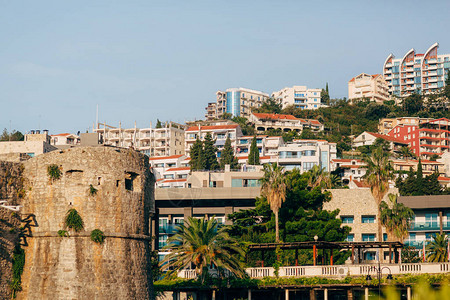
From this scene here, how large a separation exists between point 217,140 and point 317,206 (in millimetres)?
92362

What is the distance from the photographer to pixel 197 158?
15000 cm

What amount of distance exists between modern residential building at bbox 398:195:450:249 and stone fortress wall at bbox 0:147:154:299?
5362cm

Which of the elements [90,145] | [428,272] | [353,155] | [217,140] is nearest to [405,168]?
[353,155]

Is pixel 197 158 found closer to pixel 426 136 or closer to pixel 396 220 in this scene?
pixel 426 136

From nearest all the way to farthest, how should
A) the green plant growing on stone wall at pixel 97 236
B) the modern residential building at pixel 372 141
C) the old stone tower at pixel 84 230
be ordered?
the old stone tower at pixel 84 230
the green plant growing on stone wall at pixel 97 236
the modern residential building at pixel 372 141

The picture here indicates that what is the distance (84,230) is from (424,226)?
60383 millimetres

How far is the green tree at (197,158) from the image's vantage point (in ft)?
478

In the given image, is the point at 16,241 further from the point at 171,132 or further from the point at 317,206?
the point at 171,132

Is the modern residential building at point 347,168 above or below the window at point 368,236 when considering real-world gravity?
above

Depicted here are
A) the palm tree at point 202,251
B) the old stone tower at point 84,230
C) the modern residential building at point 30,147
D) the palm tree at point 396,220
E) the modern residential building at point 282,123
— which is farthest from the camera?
the modern residential building at point 282,123

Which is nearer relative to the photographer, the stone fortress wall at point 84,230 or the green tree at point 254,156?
the stone fortress wall at point 84,230

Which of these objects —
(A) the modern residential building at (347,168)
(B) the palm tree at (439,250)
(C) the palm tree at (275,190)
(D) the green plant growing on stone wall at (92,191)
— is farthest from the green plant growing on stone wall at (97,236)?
(A) the modern residential building at (347,168)

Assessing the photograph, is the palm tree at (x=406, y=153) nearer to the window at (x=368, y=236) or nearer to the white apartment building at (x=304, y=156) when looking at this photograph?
the white apartment building at (x=304, y=156)

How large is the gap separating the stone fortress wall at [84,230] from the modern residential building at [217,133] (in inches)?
4906
